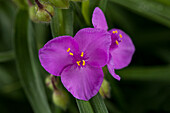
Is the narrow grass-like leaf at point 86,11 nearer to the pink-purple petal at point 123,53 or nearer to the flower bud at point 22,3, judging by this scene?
the pink-purple petal at point 123,53

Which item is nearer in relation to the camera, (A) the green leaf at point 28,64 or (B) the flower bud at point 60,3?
(B) the flower bud at point 60,3

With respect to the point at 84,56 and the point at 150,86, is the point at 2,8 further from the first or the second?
the point at 150,86

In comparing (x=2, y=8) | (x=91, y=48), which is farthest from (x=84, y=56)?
(x=2, y=8)

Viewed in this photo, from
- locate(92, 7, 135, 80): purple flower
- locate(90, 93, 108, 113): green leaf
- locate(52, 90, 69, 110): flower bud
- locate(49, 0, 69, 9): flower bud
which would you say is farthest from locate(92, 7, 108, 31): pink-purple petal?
locate(52, 90, 69, 110): flower bud

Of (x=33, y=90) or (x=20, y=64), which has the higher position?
(x=20, y=64)

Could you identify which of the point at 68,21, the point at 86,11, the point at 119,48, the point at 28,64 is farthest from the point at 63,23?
the point at 28,64

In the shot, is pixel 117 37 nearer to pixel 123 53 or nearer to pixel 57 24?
pixel 123 53

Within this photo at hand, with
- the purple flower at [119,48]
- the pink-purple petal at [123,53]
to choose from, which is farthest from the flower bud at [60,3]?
the pink-purple petal at [123,53]

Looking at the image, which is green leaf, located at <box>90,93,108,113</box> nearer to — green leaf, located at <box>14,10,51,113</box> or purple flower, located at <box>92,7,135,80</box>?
purple flower, located at <box>92,7,135,80</box>
